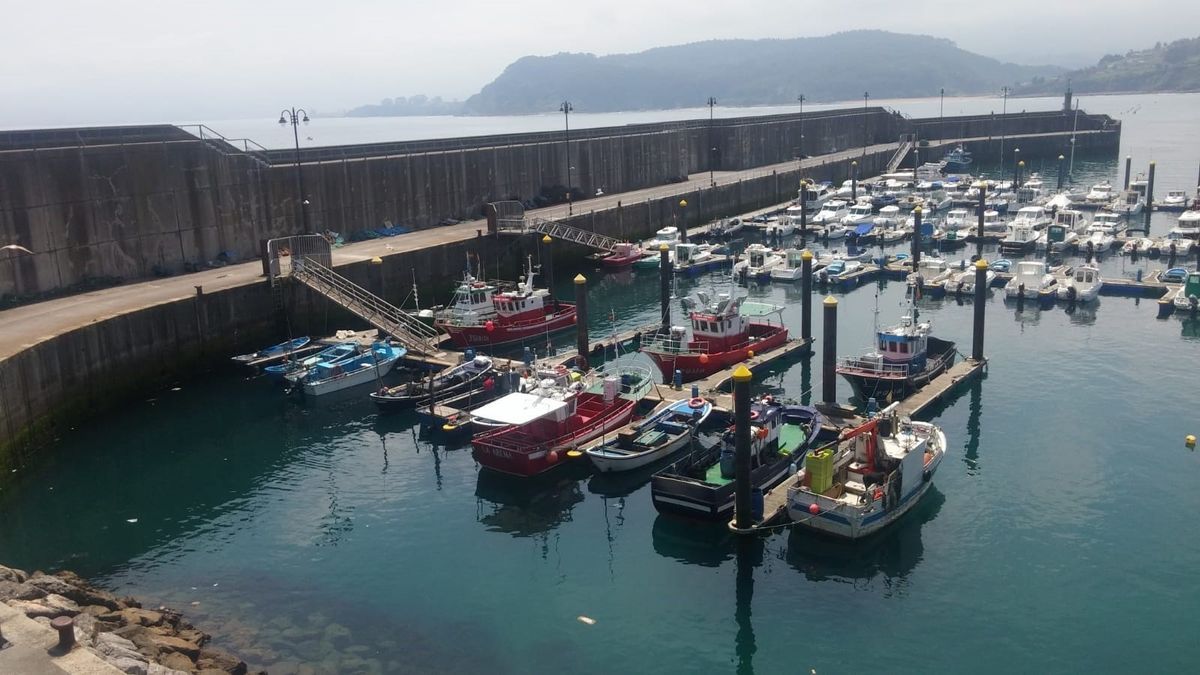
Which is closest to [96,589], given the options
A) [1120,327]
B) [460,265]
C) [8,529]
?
[8,529]

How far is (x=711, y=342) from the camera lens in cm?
4241

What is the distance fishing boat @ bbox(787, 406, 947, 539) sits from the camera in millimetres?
26172

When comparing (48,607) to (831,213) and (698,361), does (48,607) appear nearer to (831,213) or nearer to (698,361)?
(698,361)

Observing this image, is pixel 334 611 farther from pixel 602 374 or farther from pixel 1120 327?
pixel 1120 327

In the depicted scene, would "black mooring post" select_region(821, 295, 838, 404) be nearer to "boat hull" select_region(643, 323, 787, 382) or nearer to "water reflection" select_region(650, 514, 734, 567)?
"boat hull" select_region(643, 323, 787, 382)

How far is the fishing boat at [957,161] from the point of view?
119 meters

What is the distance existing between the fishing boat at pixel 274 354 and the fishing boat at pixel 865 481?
26.7 m

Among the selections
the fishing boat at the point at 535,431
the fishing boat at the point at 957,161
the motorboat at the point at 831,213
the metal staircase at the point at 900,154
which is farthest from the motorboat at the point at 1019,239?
the metal staircase at the point at 900,154

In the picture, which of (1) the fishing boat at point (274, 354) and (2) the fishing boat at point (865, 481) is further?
(1) the fishing boat at point (274, 354)

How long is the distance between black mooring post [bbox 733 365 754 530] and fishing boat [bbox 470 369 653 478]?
7.34 m

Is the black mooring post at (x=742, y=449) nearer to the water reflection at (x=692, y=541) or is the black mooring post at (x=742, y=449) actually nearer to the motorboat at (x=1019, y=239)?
the water reflection at (x=692, y=541)

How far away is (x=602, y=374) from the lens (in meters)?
38.2

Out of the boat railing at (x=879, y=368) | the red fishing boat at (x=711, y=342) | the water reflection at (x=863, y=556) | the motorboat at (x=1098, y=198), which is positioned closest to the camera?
the water reflection at (x=863, y=556)

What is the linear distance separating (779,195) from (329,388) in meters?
67.9
